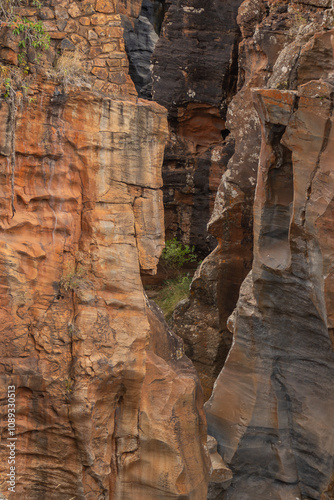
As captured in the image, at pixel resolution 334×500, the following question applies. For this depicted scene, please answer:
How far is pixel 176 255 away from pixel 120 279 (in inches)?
333

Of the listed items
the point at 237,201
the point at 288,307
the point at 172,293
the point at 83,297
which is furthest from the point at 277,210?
the point at 172,293

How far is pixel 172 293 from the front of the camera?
629 inches

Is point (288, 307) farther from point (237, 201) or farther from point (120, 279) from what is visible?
point (237, 201)

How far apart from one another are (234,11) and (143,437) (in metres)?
12.1

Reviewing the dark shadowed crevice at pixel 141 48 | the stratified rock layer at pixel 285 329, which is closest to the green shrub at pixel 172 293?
the stratified rock layer at pixel 285 329

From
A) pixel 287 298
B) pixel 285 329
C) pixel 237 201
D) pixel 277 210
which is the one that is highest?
pixel 237 201

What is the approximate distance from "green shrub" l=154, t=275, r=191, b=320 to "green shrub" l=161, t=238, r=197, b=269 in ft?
1.40

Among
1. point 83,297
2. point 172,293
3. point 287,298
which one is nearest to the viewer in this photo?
point 83,297

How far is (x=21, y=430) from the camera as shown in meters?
8.02

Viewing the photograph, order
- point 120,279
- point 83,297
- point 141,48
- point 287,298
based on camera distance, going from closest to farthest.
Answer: point 83,297
point 120,279
point 287,298
point 141,48

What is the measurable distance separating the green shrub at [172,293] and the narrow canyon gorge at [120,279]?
200 inches

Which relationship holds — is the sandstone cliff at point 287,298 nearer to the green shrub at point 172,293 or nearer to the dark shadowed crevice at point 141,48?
the green shrub at point 172,293

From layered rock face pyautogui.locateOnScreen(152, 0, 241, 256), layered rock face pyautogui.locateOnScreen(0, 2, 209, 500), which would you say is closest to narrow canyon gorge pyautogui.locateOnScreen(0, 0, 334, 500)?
layered rock face pyautogui.locateOnScreen(0, 2, 209, 500)

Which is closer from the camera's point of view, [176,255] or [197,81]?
[197,81]
